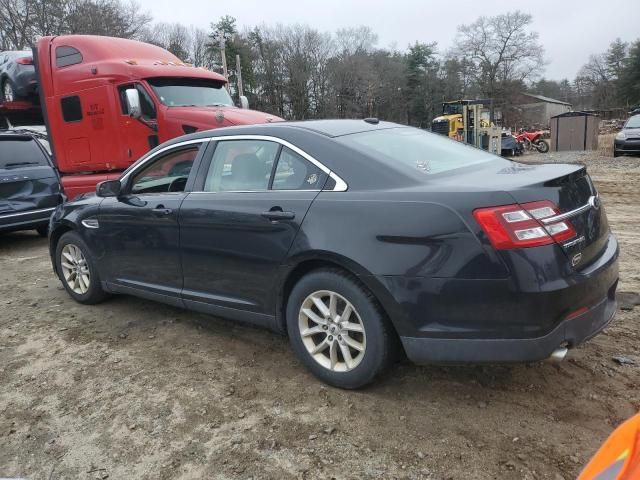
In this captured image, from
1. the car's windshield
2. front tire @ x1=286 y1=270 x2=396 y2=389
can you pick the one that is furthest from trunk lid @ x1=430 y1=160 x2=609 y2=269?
the car's windshield

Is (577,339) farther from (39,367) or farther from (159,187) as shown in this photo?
(39,367)

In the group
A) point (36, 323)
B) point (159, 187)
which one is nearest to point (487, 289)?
point (159, 187)

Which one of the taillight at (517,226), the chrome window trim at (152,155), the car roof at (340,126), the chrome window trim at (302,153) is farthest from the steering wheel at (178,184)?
the taillight at (517,226)

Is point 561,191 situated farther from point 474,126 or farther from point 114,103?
point 474,126

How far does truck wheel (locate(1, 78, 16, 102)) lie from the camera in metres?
10.9

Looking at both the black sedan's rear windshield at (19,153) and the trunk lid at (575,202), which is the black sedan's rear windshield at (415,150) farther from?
the black sedan's rear windshield at (19,153)

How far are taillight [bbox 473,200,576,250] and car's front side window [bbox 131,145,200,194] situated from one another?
228 cm

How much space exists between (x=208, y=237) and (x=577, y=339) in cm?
228

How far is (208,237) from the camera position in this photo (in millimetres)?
3586

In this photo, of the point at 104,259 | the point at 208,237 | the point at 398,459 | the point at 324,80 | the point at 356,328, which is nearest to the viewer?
the point at 398,459

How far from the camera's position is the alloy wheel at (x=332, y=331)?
2970 millimetres

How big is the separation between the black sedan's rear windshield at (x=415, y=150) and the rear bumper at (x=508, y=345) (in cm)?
96

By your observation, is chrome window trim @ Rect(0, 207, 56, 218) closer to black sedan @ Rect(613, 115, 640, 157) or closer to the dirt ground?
the dirt ground

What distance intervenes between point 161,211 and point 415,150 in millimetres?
1869
